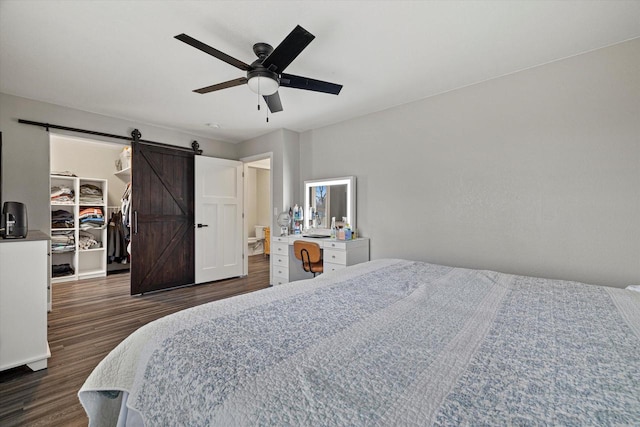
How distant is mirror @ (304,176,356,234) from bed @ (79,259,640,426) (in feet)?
7.46

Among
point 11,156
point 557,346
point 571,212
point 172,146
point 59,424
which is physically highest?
point 172,146

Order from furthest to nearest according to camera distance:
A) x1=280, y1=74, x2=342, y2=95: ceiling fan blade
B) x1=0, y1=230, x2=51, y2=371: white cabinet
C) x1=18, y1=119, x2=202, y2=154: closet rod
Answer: x1=18, y1=119, x2=202, y2=154: closet rod, x1=280, y1=74, x2=342, y2=95: ceiling fan blade, x1=0, y1=230, x2=51, y2=371: white cabinet

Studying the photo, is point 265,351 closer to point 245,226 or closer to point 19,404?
point 19,404

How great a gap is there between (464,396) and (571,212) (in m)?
2.34

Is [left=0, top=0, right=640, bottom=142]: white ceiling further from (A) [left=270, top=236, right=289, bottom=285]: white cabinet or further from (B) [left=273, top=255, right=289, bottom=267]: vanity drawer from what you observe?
(B) [left=273, top=255, right=289, bottom=267]: vanity drawer

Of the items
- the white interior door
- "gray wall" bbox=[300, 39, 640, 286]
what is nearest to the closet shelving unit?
the white interior door

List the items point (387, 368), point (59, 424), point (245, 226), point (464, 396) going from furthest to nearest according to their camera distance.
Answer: point (245, 226), point (59, 424), point (387, 368), point (464, 396)

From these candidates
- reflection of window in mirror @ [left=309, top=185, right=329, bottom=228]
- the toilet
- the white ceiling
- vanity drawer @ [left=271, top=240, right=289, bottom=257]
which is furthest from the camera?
the toilet

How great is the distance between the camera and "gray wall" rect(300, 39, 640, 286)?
2100 millimetres

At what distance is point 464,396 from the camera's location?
2.27ft

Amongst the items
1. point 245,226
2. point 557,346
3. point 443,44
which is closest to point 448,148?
point 443,44

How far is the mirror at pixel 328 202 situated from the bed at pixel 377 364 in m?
2.27

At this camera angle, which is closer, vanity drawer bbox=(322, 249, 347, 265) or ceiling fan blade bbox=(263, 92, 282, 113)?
ceiling fan blade bbox=(263, 92, 282, 113)

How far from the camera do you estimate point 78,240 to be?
4.83 m
